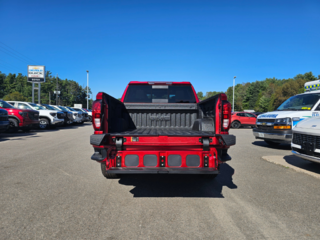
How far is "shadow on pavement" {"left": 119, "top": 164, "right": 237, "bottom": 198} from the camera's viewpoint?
3.63 meters

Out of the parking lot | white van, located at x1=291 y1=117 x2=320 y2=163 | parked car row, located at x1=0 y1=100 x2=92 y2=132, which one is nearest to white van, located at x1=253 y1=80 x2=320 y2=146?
white van, located at x1=291 y1=117 x2=320 y2=163

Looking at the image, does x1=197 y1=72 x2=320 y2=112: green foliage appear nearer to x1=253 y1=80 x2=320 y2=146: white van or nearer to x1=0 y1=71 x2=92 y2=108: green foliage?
x1=253 y1=80 x2=320 y2=146: white van

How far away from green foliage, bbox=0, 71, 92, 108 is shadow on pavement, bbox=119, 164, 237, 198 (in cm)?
8143

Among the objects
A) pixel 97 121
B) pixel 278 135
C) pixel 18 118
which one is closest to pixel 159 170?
pixel 97 121

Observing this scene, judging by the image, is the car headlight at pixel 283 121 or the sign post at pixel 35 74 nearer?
the car headlight at pixel 283 121

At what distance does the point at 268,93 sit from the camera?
246 feet

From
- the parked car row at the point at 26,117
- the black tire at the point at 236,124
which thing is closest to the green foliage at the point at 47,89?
the parked car row at the point at 26,117

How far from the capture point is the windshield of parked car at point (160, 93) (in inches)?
212

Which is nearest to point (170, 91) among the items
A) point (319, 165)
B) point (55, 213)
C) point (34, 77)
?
point (55, 213)

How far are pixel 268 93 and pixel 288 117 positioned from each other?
249 feet

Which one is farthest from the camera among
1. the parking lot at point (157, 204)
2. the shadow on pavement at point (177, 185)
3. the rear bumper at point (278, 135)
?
the rear bumper at point (278, 135)

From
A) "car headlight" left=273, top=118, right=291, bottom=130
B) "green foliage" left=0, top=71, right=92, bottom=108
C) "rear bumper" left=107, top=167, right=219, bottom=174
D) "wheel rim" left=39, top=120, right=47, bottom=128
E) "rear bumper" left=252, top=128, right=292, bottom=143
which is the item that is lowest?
"rear bumper" left=107, top=167, right=219, bottom=174

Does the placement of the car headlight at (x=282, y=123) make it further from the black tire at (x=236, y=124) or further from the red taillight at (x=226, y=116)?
the black tire at (x=236, y=124)

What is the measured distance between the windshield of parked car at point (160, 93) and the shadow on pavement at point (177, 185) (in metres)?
1.88
